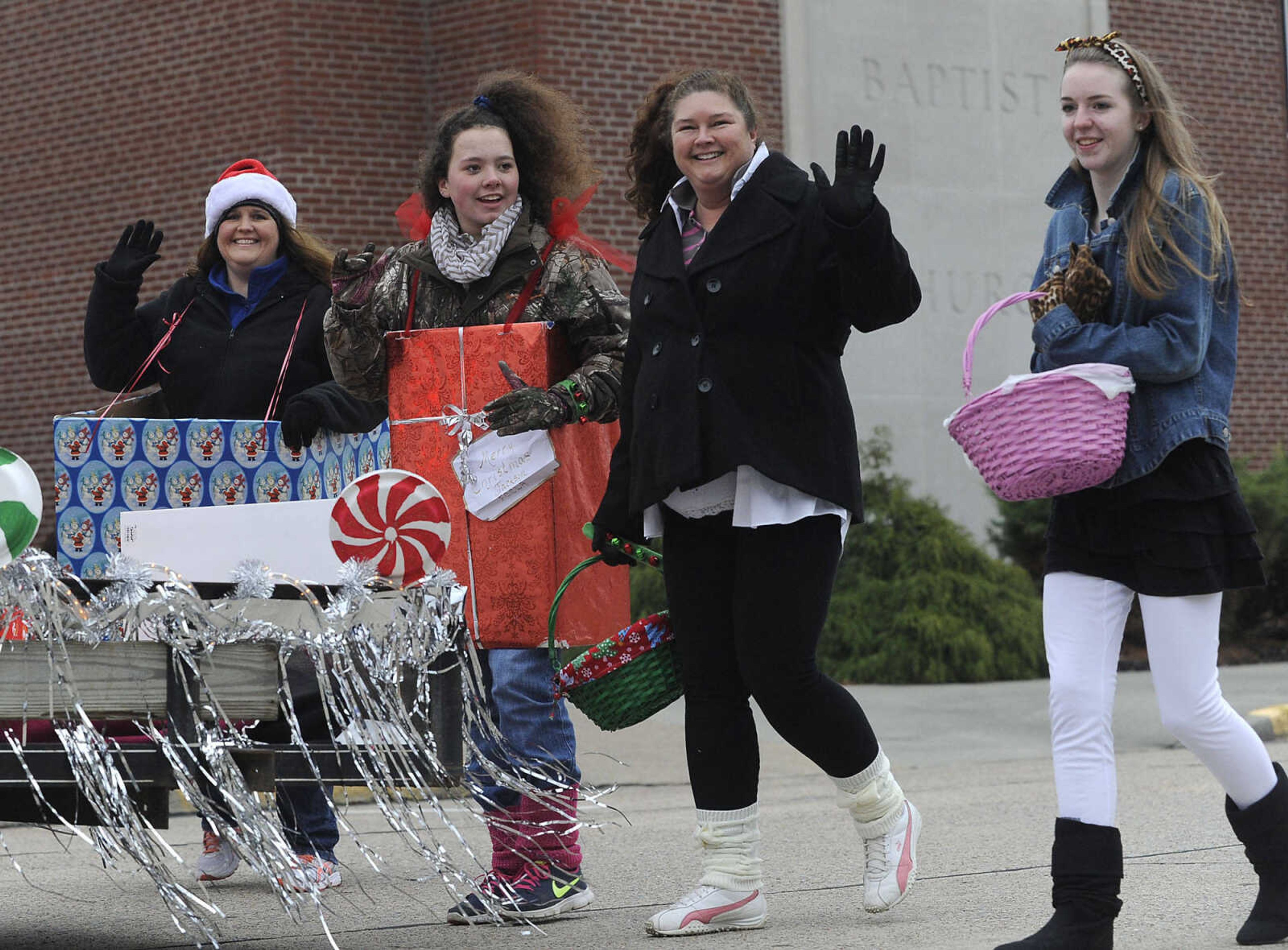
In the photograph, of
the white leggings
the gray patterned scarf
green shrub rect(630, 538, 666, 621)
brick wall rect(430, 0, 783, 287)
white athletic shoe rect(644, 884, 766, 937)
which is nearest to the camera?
the white leggings

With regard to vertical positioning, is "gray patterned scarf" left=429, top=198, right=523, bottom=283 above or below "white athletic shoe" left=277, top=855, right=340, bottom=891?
above

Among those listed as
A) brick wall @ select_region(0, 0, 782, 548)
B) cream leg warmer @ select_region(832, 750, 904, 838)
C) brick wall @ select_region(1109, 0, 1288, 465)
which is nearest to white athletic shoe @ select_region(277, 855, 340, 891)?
cream leg warmer @ select_region(832, 750, 904, 838)

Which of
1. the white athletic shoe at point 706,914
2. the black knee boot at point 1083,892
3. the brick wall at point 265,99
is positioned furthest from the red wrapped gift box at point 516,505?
the brick wall at point 265,99

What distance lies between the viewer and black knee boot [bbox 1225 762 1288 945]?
13.5 feet

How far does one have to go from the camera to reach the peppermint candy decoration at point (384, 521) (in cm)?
402

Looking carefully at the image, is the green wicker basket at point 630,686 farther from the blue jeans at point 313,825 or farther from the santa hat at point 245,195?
the santa hat at point 245,195

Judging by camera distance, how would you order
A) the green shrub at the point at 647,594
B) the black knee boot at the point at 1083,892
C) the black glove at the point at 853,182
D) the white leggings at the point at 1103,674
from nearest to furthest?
the black knee boot at the point at 1083,892 → the white leggings at the point at 1103,674 → the black glove at the point at 853,182 → the green shrub at the point at 647,594

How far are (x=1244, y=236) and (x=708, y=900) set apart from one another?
1539 centimetres

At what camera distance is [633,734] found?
10.2m

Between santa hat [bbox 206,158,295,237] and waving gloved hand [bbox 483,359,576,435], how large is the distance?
A: 1.43m

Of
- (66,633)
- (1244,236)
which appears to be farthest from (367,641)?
(1244,236)

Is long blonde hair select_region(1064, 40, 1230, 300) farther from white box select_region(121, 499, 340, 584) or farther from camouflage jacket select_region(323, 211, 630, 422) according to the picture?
white box select_region(121, 499, 340, 584)

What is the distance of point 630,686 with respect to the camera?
4586mm

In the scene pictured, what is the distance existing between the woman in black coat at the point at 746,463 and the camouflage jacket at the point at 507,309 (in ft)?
0.69
